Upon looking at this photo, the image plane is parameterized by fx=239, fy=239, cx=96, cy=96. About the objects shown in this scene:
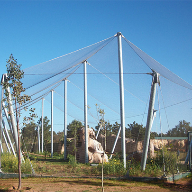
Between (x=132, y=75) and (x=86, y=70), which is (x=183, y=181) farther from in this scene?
(x=86, y=70)

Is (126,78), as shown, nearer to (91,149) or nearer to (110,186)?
(110,186)

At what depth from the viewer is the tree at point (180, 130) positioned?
898cm

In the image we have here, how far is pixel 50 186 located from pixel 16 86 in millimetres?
3132

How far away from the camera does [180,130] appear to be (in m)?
9.68

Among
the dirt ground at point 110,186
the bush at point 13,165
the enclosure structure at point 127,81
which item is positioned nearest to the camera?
the dirt ground at point 110,186

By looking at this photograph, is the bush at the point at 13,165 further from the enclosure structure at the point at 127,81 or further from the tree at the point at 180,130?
the tree at the point at 180,130

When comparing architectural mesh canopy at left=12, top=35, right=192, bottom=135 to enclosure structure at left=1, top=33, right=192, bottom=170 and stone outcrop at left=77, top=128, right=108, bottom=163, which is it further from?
stone outcrop at left=77, top=128, right=108, bottom=163

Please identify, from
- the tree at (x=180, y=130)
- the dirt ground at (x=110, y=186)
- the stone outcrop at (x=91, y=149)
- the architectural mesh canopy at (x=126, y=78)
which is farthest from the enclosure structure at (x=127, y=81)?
the dirt ground at (x=110, y=186)

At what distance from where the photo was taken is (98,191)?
6344 millimetres

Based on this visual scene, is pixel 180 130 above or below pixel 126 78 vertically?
below

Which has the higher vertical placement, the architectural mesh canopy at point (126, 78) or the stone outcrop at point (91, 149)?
the architectural mesh canopy at point (126, 78)

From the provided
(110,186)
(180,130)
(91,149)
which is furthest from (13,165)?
(180,130)

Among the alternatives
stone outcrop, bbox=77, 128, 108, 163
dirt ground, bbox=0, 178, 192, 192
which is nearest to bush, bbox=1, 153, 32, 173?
dirt ground, bbox=0, 178, 192, 192

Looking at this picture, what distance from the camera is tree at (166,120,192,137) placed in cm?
898
